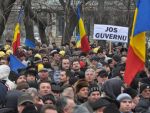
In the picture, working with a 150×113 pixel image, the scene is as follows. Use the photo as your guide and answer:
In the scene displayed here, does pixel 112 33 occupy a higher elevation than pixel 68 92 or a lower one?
lower

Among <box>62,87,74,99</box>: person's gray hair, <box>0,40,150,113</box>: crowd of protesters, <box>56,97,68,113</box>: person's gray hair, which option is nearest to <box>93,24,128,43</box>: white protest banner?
<box>0,40,150,113</box>: crowd of protesters

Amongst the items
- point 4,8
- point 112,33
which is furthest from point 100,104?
point 4,8

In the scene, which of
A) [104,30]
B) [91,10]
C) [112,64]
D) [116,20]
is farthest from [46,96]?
[116,20]

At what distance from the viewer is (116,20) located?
44312mm

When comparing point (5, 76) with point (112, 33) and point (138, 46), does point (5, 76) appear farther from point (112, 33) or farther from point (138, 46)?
point (112, 33)

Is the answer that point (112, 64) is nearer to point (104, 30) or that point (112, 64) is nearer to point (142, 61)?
point (104, 30)

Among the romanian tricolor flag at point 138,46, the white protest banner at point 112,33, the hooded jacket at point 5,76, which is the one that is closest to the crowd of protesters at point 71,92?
the hooded jacket at point 5,76

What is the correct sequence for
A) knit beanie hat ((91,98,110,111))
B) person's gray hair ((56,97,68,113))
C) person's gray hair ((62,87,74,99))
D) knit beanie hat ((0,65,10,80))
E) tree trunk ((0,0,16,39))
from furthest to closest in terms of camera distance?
1. tree trunk ((0,0,16,39))
2. knit beanie hat ((0,65,10,80))
3. person's gray hair ((62,87,74,99))
4. person's gray hair ((56,97,68,113))
5. knit beanie hat ((91,98,110,111))

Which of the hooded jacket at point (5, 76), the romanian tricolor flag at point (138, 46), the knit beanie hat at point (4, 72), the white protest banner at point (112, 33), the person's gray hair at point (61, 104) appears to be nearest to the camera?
the person's gray hair at point (61, 104)

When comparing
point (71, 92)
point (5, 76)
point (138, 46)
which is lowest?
point (5, 76)

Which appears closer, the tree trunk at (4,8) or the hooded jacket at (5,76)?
the hooded jacket at (5,76)

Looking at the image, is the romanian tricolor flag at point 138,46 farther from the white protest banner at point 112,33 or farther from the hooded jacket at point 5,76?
the white protest banner at point 112,33

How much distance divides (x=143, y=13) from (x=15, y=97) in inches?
122

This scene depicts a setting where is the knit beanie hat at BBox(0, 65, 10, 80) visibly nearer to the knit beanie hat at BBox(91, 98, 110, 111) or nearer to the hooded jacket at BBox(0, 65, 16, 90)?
the hooded jacket at BBox(0, 65, 16, 90)
